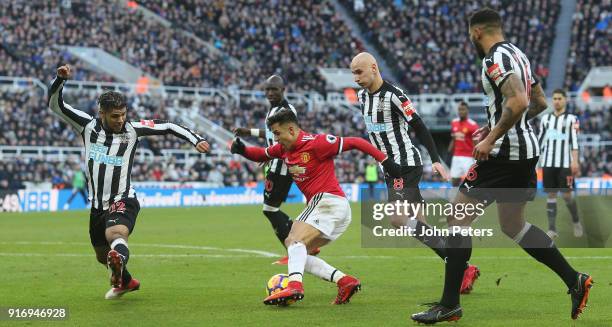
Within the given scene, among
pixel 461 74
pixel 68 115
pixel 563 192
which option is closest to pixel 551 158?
pixel 563 192

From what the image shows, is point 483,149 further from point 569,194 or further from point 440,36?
point 440,36

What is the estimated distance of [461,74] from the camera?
4950 cm

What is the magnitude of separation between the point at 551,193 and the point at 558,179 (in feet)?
0.86

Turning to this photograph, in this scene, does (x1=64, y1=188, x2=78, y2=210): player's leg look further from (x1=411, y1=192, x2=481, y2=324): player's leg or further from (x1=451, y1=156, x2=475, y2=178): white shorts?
(x1=411, y1=192, x2=481, y2=324): player's leg

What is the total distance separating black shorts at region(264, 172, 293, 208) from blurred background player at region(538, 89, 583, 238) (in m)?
5.52

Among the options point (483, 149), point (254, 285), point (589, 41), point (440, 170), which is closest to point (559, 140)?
point (254, 285)

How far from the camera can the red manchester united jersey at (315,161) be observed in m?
8.84

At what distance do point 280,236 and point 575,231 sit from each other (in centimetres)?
608

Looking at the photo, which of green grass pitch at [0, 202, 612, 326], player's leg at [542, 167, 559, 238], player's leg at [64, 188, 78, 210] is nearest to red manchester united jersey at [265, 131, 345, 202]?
green grass pitch at [0, 202, 612, 326]

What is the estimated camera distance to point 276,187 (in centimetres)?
1244

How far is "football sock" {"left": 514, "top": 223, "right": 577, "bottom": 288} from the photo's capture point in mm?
7734

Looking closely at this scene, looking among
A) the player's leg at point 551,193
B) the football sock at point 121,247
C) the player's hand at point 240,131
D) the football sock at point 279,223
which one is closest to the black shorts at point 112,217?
the football sock at point 121,247

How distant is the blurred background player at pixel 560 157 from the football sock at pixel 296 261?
8440 mm

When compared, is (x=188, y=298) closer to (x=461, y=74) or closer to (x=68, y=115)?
(x=68, y=115)
